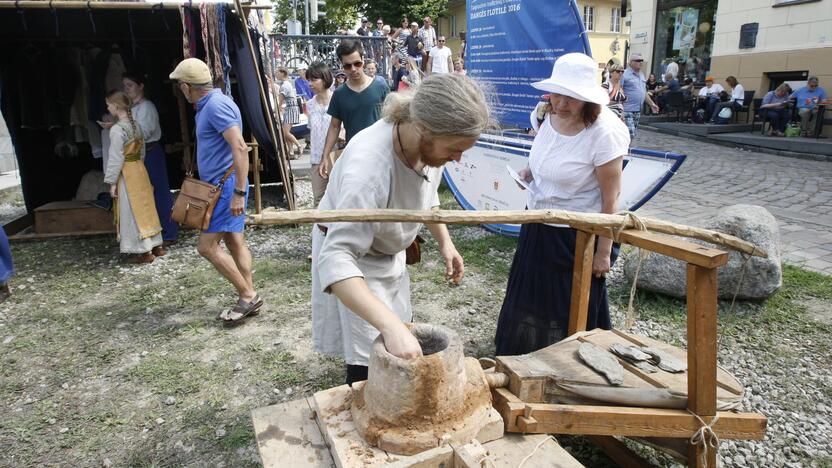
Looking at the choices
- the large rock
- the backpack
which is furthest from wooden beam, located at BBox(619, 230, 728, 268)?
the backpack

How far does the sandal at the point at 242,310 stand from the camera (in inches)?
163

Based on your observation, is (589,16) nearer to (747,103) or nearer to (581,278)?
(747,103)

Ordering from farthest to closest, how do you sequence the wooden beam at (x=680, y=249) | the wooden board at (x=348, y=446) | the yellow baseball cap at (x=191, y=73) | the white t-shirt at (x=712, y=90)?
1. the white t-shirt at (x=712, y=90)
2. the yellow baseball cap at (x=191, y=73)
3. the wooden beam at (x=680, y=249)
4. the wooden board at (x=348, y=446)

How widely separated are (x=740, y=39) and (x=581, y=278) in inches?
583

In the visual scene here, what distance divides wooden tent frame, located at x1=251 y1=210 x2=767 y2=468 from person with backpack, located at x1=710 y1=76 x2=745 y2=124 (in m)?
13.9

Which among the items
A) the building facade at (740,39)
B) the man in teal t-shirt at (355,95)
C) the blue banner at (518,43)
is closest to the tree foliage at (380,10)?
the building facade at (740,39)

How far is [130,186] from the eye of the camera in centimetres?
539

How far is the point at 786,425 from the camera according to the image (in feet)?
9.35

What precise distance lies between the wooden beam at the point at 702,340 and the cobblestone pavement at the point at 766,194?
4.07m

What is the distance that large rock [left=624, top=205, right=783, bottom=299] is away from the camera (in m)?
4.06

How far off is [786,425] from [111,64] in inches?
290

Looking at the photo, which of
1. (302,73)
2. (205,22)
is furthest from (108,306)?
(302,73)

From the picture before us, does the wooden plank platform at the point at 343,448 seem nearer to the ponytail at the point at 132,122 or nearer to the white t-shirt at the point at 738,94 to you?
the ponytail at the point at 132,122

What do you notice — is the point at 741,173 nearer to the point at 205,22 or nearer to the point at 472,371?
the point at 205,22
